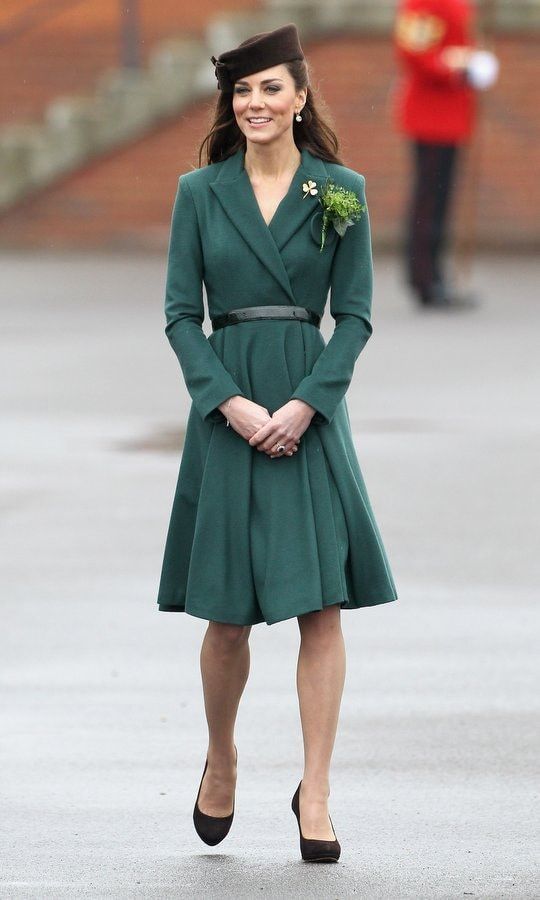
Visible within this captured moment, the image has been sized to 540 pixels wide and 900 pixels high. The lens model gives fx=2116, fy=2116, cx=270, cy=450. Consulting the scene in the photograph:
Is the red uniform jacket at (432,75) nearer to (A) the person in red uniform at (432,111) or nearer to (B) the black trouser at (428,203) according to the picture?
(A) the person in red uniform at (432,111)

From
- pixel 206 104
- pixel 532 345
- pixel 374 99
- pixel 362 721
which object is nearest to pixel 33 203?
pixel 206 104

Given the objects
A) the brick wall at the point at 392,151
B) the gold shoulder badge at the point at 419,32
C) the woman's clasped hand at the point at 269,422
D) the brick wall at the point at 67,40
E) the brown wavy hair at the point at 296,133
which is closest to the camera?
the woman's clasped hand at the point at 269,422

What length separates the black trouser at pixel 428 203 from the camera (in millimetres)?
14617

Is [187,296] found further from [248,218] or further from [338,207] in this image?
[338,207]

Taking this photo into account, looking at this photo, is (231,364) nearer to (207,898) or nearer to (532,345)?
(207,898)

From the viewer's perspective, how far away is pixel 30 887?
4.44 meters

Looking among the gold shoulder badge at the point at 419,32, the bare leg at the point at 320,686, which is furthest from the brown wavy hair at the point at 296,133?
the gold shoulder badge at the point at 419,32

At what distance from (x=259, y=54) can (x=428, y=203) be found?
10.2m

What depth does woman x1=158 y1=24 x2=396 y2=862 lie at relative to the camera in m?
4.58

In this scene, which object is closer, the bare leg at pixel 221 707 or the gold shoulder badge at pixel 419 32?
the bare leg at pixel 221 707

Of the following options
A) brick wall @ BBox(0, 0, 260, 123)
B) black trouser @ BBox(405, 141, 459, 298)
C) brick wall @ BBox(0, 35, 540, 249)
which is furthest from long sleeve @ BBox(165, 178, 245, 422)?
brick wall @ BBox(0, 0, 260, 123)

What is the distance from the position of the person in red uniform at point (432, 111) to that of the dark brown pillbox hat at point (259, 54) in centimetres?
995

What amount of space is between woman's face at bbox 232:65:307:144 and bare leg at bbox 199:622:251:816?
42.9 inches

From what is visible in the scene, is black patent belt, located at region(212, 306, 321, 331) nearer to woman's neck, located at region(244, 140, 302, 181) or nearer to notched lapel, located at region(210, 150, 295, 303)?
notched lapel, located at region(210, 150, 295, 303)
